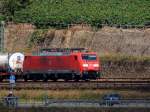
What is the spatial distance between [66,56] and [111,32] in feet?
43.0

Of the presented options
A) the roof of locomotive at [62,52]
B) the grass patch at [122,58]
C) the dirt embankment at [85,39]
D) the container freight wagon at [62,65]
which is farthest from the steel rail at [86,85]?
the dirt embankment at [85,39]

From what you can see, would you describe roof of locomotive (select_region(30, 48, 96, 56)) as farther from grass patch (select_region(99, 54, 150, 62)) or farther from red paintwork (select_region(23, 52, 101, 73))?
grass patch (select_region(99, 54, 150, 62))

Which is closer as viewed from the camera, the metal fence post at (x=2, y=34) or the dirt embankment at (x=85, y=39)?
the metal fence post at (x=2, y=34)

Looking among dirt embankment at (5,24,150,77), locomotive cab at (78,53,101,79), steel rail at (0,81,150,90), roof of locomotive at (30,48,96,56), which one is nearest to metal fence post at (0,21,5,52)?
dirt embankment at (5,24,150,77)

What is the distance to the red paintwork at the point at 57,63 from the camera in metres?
58.5

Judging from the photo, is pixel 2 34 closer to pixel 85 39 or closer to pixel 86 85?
pixel 85 39

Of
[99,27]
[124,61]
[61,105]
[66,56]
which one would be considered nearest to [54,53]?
[66,56]

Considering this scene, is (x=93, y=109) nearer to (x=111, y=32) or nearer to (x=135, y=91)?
(x=135, y=91)

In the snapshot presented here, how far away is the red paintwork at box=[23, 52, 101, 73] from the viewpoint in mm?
58500

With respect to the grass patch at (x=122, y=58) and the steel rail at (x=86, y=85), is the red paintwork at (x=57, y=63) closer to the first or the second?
the grass patch at (x=122, y=58)

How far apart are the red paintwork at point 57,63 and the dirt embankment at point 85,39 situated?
9.60 metres

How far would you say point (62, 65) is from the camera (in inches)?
2328

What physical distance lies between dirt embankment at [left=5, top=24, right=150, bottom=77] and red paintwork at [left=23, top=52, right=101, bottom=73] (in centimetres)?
960

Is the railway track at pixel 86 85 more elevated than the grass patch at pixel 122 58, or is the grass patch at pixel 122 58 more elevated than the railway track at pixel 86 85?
the grass patch at pixel 122 58
